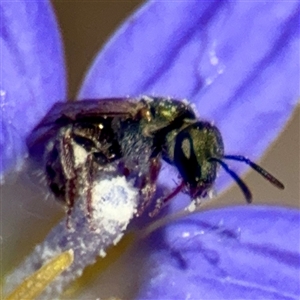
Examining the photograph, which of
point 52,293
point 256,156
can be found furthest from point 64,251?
point 256,156

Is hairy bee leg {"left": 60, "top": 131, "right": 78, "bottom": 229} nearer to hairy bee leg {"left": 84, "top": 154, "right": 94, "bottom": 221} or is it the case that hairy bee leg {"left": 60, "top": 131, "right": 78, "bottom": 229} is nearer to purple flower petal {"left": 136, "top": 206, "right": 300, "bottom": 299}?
hairy bee leg {"left": 84, "top": 154, "right": 94, "bottom": 221}

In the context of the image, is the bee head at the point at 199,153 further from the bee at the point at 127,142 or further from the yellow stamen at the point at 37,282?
the yellow stamen at the point at 37,282

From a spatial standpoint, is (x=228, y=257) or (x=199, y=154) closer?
(x=199, y=154)

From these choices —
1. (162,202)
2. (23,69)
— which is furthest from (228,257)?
(23,69)

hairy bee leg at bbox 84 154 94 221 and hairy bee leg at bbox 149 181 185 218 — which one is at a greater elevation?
hairy bee leg at bbox 84 154 94 221

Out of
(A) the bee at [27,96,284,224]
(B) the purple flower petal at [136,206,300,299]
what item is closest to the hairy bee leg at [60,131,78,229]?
(A) the bee at [27,96,284,224]

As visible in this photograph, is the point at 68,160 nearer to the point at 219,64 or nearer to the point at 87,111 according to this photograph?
the point at 87,111
